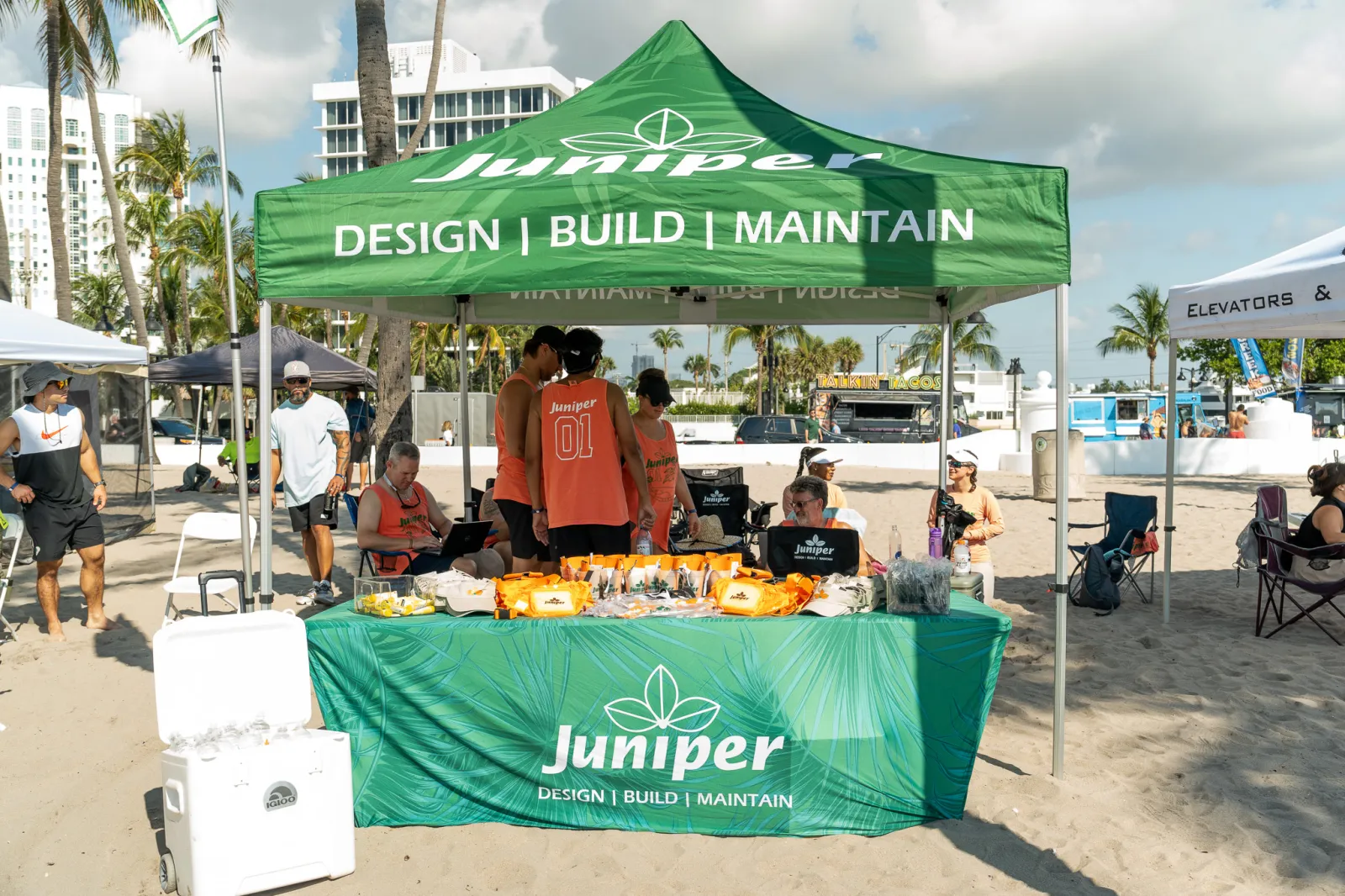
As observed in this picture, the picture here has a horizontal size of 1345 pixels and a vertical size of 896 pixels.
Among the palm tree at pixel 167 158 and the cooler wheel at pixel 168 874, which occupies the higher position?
the palm tree at pixel 167 158

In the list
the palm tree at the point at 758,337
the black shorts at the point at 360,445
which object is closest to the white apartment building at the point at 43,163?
the palm tree at the point at 758,337

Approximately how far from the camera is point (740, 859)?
3.30 m

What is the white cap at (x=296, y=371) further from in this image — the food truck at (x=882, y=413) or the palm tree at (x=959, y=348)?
the palm tree at (x=959, y=348)

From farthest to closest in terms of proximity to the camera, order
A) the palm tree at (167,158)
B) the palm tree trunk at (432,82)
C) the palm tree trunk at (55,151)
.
Answer: the palm tree at (167,158)
the palm tree trunk at (55,151)
the palm tree trunk at (432,82)

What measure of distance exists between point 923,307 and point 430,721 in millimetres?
4151

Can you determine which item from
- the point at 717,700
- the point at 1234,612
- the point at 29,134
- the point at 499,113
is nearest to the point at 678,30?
the point at 717,700

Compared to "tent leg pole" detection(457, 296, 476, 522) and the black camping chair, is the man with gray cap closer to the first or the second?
"tent leg pole" detection(457, 296, 476, 522)

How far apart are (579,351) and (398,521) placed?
6.34 feet

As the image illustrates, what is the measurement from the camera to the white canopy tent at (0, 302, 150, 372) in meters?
6.85

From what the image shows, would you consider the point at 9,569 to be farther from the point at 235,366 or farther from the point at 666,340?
the point at 666,340

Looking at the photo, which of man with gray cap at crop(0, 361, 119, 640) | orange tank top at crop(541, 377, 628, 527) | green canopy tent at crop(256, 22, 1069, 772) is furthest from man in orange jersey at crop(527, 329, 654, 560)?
man with gray cap at crop(0, 361, 119, 640)

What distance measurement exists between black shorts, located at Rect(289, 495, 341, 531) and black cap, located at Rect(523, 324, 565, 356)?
262cm

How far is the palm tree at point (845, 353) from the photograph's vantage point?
68.8m

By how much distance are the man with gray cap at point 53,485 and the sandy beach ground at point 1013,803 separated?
0.44 meters
